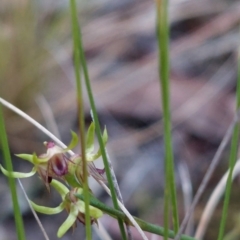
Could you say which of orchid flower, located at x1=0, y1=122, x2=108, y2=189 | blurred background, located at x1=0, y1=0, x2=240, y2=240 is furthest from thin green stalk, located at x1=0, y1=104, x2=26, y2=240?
blurred background, located at x1=0, y1=0, x2=240, y2=240

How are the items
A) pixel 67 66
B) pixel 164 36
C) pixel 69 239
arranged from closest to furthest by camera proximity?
1. pixel 164 36
2. pixel 69 239
3. pixel 67 66

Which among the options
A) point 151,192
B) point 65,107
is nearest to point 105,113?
point 65,107

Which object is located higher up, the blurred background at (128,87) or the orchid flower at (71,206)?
the orchid flower at (71,206)

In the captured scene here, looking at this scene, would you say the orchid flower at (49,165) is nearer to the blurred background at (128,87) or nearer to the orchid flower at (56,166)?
the orchid flower at (56,166)

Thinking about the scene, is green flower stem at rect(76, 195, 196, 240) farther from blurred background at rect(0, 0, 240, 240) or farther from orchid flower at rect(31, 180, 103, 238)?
blurred background at rect(0, 0, 240, 240)

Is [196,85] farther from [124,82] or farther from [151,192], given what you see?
[151,192]

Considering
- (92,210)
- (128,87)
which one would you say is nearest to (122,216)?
(92,210)

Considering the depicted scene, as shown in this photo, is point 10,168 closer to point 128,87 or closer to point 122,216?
point 122,216

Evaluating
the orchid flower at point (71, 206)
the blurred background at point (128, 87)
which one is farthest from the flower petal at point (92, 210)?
the blurred background at point (128, 87)

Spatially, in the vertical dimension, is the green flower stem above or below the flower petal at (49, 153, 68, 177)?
below
